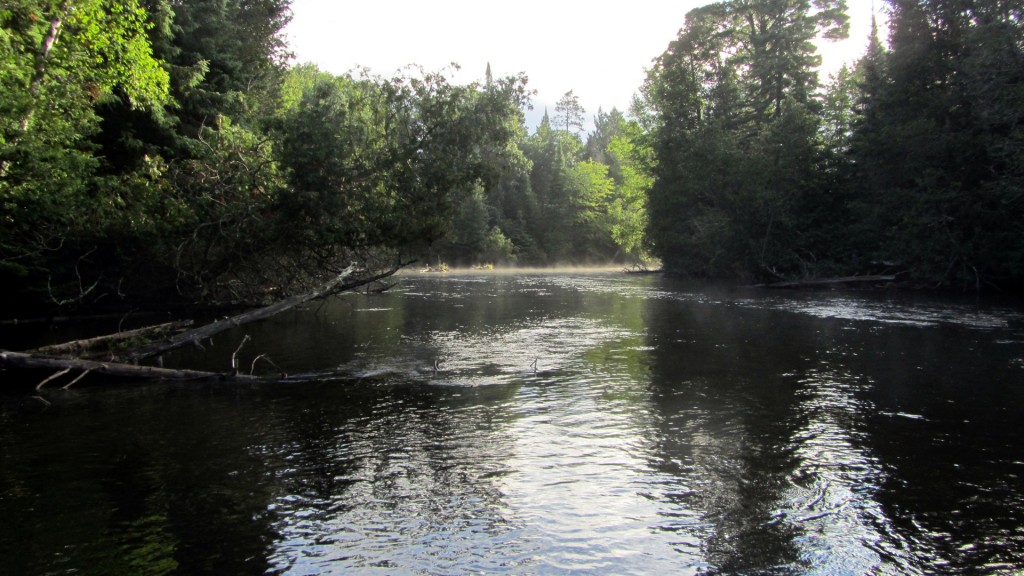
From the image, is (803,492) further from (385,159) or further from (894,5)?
(894,5)

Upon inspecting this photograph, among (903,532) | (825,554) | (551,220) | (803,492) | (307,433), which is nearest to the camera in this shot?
(825,554)

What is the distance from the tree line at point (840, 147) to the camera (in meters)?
30.4

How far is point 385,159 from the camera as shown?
74.1ft

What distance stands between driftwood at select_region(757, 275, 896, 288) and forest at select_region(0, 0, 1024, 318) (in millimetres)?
898

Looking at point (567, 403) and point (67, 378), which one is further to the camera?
point (67, 378)

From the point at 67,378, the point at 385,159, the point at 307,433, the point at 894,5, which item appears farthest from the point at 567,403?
the point at 894,5

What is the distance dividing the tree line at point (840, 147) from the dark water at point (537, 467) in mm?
18388

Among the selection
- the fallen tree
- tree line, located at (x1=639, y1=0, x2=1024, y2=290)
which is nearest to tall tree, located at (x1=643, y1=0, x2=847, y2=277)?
tree line, located at (x1=639, y1=0, x2=1024, y2=290)

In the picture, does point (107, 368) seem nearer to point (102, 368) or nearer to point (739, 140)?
point (102, 368)

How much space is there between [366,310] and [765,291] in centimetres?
2303

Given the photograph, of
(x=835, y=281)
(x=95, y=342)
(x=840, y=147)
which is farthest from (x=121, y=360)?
(x=840, y=147)

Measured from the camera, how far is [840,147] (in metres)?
43.9

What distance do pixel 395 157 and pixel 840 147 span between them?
33921 mm

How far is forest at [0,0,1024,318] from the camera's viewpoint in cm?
1973
